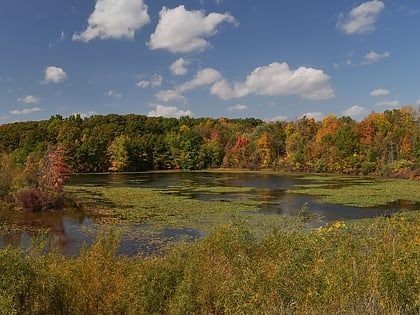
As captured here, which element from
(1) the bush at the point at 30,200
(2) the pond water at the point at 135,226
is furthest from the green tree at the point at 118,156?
(1) the bush at the point at 30,200

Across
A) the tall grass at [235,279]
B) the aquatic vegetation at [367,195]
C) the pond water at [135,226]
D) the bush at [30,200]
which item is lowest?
the pond water at [135,226]

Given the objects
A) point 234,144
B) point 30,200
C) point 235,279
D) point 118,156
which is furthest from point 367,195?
point 234,144

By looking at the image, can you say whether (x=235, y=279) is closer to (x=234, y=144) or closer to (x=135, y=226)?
(x=135, y=226)

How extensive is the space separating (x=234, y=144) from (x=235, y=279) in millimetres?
81795

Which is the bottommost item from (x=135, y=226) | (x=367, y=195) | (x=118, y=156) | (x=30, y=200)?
(x=135, y=226)

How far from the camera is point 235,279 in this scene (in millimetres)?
7113

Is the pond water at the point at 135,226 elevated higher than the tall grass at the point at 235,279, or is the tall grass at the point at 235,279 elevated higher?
the tall grass at the point at 235,279

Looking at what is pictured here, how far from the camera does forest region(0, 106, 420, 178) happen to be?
65.8m

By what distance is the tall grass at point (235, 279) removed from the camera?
5.84 meters

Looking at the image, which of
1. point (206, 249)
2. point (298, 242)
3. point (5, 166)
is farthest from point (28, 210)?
point (298, 242)

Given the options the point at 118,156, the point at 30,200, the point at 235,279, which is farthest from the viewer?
the point at 118,156

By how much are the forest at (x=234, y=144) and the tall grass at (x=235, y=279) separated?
177 ft

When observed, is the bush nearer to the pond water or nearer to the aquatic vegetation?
the pond water

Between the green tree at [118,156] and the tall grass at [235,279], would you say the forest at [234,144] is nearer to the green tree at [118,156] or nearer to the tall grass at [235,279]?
the green tree at [118,156]
